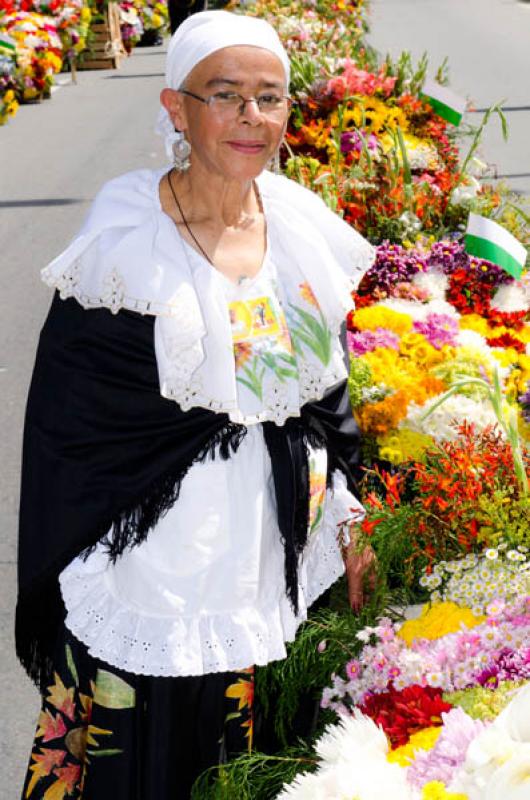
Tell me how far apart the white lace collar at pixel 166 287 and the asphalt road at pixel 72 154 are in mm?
1715

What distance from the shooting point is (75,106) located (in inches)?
561

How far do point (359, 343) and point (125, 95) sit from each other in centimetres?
1247

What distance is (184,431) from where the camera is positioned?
7.16 ft

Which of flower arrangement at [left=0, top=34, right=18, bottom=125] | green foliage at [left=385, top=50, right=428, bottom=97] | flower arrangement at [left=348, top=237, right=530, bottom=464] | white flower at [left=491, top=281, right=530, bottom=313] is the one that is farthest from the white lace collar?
flower arrangement at [left=0, top=34, right=18, bottom=125]

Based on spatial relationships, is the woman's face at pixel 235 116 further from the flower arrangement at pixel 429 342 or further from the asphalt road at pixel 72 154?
the asphalt road at pixel 72 154

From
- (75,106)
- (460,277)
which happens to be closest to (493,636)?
(460,277)

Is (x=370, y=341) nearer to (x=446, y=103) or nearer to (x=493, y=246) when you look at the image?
(x=493, y=246)

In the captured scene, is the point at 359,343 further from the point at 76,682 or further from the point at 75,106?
the point at 75,106

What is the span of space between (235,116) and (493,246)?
55.2 inches

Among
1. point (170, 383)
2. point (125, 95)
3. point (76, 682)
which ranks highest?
point (170, 383)

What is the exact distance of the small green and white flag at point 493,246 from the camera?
333 cm

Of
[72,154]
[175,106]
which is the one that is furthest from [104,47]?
[175,106]

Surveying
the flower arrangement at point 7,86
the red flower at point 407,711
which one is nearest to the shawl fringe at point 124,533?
the red flower at point 407,711

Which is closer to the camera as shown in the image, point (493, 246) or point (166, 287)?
point (166, 287)
